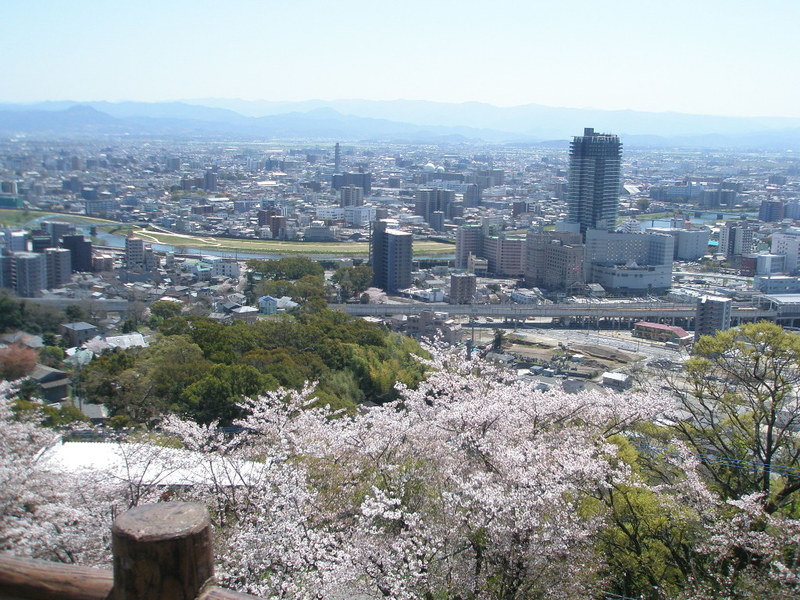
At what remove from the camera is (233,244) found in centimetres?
1842

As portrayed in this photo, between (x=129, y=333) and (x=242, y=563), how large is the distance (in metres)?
7.45

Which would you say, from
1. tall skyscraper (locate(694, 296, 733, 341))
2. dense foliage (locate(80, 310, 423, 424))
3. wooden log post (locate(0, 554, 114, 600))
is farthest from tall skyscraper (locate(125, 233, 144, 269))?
wooden log post (locate(0, 554, 114, 600))

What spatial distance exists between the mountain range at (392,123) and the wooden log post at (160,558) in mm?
33295

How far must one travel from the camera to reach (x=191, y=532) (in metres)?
0.52

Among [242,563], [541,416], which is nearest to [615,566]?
[541,416]

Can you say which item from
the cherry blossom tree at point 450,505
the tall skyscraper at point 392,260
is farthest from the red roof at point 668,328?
the cherry blossom tree at point 450,505

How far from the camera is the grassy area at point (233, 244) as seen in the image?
17.3 meters

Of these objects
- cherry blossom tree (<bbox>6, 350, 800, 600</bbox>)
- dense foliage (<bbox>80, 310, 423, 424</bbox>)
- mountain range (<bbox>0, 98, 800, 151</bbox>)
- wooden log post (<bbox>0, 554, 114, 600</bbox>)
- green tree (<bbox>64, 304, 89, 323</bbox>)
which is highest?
mountain range (<bbox>0, 98, 800, 151</bbox>)

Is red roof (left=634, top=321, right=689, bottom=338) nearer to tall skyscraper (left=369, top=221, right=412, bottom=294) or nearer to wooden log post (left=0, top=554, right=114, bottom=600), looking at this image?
tall skyscraper (left=369, top=221, right=412, bottom=294)

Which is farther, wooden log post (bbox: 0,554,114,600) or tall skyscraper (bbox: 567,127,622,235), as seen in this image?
tall skyscraper (bbox: 567,127,622,235)

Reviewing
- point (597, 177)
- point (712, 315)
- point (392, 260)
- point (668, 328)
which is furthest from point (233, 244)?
point (712, 315)

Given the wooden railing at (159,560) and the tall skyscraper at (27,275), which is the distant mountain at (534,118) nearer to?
the tall skyscraper at (27,275)

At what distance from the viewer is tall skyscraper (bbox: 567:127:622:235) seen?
17266 millimetres

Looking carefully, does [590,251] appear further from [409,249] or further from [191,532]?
[191,532]
